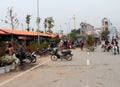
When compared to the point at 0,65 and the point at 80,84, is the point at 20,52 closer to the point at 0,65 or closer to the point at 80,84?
the point at 0,65

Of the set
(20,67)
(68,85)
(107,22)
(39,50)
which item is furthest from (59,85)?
(107,22)

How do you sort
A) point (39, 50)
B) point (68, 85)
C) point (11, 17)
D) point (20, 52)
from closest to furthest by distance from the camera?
point (68, 85), point (20, 52), point (39, 50), point (11, 17)

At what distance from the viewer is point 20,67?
2017 cm

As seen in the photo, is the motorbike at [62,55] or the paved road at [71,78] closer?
the paved road at [71,78]

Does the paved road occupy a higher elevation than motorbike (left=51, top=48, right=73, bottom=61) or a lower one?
lower

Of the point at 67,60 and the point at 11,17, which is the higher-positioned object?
the point at 11,17

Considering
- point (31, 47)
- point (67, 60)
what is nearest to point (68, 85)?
point (67, 60)

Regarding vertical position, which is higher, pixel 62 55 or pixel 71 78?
pixel 62 55

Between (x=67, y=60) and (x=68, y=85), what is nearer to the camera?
(x=68, y=85)

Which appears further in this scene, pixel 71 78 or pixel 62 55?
pixel 62 55

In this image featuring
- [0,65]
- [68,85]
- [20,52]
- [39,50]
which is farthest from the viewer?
[39,50]

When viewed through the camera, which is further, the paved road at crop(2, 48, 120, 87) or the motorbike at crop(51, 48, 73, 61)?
the motorbike at crop(51, 48, 73, 61)

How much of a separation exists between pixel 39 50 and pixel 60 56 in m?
6.97

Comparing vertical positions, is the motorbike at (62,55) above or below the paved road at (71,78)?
above
